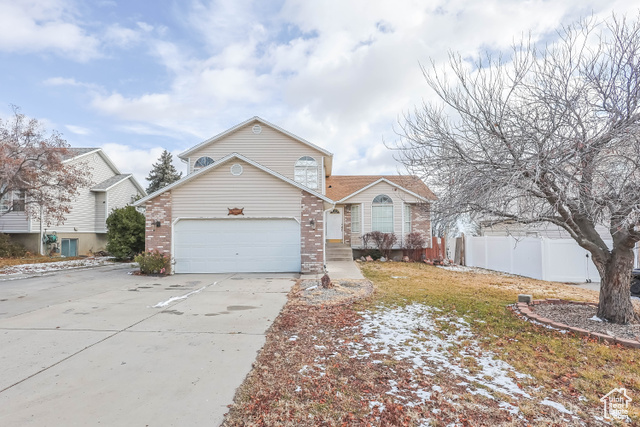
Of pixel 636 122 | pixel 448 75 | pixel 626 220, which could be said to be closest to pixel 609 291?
pixel 626 220

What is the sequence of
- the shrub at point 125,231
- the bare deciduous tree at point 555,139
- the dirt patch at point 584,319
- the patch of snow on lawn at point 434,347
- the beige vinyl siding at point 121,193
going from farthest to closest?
the beige vinyl siding at point 121,193
the shrub at point 125,231
the dirt patch at point 584,319
the bare deciduous tree at point 555,139
the patch of snow on lawn at point 434,347

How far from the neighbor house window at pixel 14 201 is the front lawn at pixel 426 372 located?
18.1 metres

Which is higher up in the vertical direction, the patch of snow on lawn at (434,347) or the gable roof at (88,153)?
the gable roof at (88,153)

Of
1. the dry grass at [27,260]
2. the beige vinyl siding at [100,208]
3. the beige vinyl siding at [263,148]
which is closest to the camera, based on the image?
the dry grass at [27,260]

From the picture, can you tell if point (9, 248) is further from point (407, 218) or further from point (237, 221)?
point (407, 218)

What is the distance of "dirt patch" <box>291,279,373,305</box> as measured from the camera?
7.84 m

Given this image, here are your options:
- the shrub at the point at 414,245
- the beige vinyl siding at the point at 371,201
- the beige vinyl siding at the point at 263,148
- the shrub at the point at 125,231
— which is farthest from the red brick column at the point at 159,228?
the shrub at the point at 414,245

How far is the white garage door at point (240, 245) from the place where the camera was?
12500 millimetres

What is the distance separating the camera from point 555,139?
527 centimetres

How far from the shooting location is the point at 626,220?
4.55 metres

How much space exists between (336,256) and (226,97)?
9.08 m

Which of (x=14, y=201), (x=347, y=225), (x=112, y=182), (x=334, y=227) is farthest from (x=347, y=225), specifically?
→ (x=14, y=201)

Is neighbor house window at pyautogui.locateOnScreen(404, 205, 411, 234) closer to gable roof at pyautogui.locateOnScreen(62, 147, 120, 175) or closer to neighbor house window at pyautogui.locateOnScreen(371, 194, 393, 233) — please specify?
neighbor house window at pyautogui.locateOnScreen(371, 194, 393, 233)

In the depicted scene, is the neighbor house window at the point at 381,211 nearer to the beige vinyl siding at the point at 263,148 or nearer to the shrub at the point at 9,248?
the beige vinyl siding at the point at 263,148
